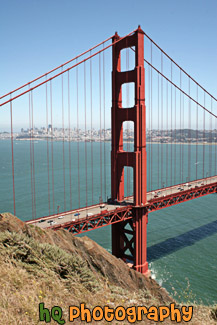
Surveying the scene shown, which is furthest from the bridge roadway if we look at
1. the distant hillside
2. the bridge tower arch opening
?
the distant hillside

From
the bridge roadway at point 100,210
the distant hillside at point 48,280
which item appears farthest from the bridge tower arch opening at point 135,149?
the distant hillside at point 48,280

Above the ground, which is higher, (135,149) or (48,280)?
(135,149)

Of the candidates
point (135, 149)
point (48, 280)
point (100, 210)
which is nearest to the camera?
point (48, 280)

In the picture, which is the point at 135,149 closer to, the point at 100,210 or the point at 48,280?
the point at 100,210

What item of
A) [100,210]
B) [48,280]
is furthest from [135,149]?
[48,280]

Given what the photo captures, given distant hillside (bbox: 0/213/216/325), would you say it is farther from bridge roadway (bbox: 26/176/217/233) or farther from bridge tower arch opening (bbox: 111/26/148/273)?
bridge tower arch opening (bbox: 111/26/148/273)
